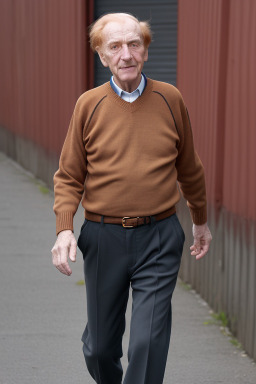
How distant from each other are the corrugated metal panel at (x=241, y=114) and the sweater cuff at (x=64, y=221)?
6.42 feet

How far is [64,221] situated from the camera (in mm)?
4203

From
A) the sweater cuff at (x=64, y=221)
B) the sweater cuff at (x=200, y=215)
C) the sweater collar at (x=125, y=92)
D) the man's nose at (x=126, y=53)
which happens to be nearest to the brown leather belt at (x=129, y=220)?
the sweater cuff at (x=64, y=221)

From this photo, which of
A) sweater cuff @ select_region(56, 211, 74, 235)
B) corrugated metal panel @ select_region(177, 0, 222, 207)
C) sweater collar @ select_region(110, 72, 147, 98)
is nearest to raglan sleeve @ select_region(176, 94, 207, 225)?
sweater collar @ select_region(110, 72, 147, 98)

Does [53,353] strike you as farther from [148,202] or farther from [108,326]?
[148,202]

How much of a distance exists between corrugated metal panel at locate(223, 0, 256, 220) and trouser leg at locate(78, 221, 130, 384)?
5.98ft

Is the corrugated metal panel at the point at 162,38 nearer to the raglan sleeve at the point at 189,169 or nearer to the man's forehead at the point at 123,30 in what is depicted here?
the raglan sleeve at the point at 189,169

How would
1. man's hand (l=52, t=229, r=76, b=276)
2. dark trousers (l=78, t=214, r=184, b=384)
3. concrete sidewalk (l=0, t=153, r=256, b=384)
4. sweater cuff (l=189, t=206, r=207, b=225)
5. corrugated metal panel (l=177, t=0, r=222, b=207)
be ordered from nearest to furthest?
1. man's hand (l=52, t=229, r=76, b=276)
2. dark trousers (l=78, t=214, r=184, b=384)
3. sweater cuff (l=189, t=206, r=207, b=225)
4. concrete sidewalk (l=0, t=153, r=256, b=384)
5. corrugated metal panel (l=177, t=0, r=222, b=207)

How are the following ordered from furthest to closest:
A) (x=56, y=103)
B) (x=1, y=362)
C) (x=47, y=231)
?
(x=56, y=103), (x=47, y=231), (x=1, y=362)

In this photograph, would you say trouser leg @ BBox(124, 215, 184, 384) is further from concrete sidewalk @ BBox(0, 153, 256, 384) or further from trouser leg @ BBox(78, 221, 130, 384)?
concrete sidewalk @ BBox(0, 153, 256, 384)

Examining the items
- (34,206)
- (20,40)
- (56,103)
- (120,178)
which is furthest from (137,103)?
(20,40)

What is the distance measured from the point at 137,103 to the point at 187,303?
10.6 ft

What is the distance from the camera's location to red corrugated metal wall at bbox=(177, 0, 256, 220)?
6.02m

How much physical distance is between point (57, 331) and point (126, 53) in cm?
286

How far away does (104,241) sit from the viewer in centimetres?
421
